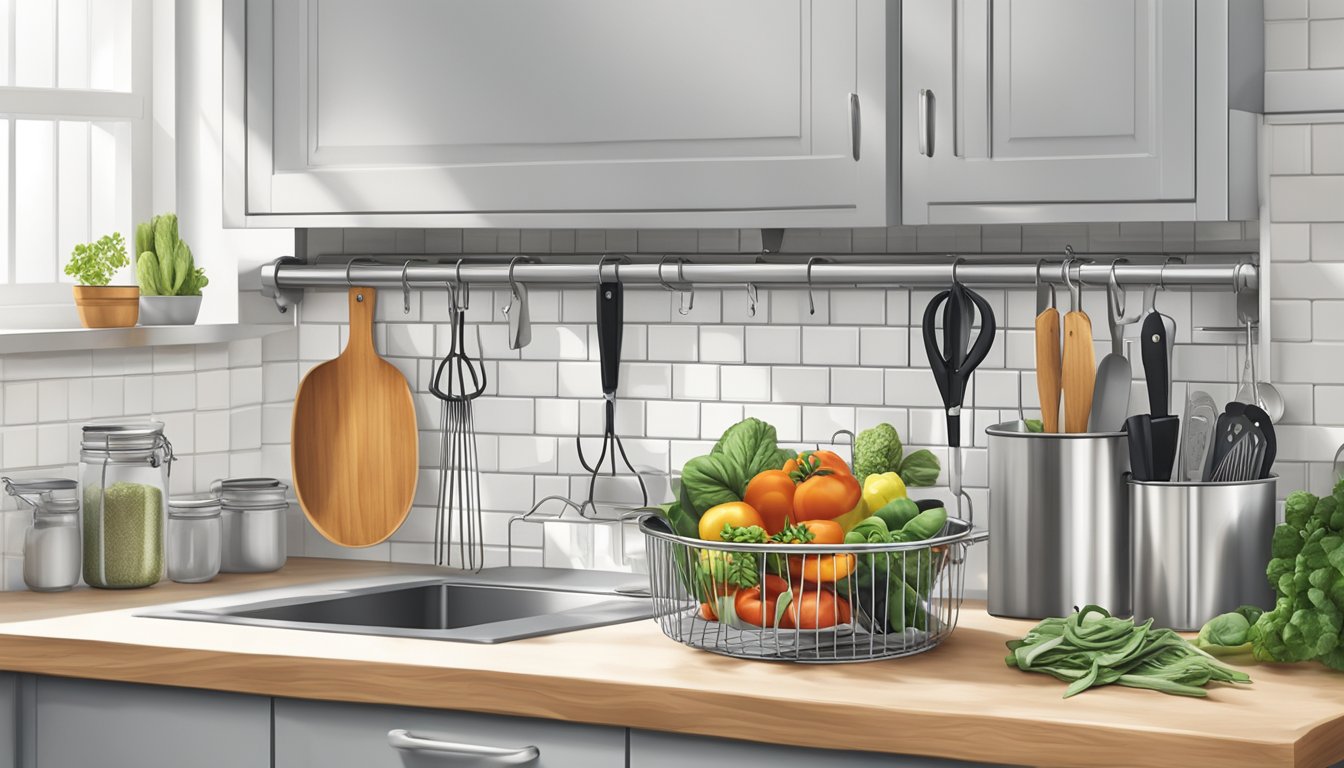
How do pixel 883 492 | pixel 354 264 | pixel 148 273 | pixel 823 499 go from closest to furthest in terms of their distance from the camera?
1. pixel 823 499
2. pixel 883 492
3. pixel 148 273
4. pixel 354 264

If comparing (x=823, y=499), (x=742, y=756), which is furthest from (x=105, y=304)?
(x=742, y=756)

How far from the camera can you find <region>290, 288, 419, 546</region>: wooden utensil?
297 cm

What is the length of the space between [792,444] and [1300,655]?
0.97 m

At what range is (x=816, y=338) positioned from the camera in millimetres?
2732

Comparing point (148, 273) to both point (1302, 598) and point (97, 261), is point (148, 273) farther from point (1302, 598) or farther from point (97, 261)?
point (1302, 598)

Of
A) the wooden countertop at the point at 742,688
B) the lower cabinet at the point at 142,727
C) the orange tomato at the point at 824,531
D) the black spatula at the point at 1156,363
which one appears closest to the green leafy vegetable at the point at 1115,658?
the wooden countertop at the point at 742,688

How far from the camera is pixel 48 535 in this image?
262cm

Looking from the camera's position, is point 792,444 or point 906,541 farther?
point 792,444

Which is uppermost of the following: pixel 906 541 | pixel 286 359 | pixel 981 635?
pixel 286 359

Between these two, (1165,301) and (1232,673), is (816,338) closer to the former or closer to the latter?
(1165,301)

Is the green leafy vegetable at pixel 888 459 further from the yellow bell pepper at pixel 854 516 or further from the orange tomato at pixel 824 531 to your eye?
the orange tomato at pixel 824 531

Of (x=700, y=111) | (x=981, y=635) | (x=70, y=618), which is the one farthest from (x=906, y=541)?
(x=70, y=618)

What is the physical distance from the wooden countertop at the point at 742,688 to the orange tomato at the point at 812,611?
0.18ft

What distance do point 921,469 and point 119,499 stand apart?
1322 mm
